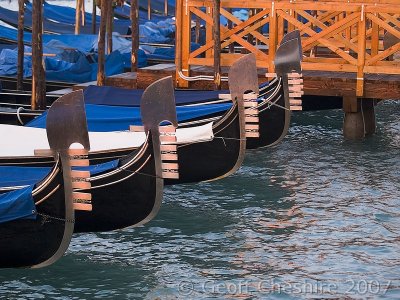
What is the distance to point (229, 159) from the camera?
11.4 m

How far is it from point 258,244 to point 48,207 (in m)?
2.46

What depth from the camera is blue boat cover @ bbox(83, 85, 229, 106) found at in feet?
41.2

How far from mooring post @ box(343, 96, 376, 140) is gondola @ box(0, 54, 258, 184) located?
295 cm

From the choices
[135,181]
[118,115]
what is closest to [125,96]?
[118,115]

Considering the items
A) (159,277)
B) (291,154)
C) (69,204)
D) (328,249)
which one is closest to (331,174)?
(291,154)

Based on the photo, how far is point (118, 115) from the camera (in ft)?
38.9

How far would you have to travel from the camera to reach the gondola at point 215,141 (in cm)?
1090

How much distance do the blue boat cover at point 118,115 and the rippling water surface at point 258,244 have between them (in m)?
0.83

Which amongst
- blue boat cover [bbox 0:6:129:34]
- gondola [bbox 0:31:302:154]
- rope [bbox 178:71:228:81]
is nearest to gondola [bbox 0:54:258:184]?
gondola [bbox 0:31:302:154]

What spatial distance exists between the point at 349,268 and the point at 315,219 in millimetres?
1662

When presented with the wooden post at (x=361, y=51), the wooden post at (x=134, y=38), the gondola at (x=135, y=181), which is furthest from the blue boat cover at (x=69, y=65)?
the gondola at (x=135, y=181)

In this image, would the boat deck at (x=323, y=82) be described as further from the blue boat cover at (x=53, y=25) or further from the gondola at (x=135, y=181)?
the blue boat cover at (x=53, y=25)

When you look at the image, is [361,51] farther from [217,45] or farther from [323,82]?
[217,45]

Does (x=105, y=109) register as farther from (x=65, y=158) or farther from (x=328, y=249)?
(x=65, y=158)
